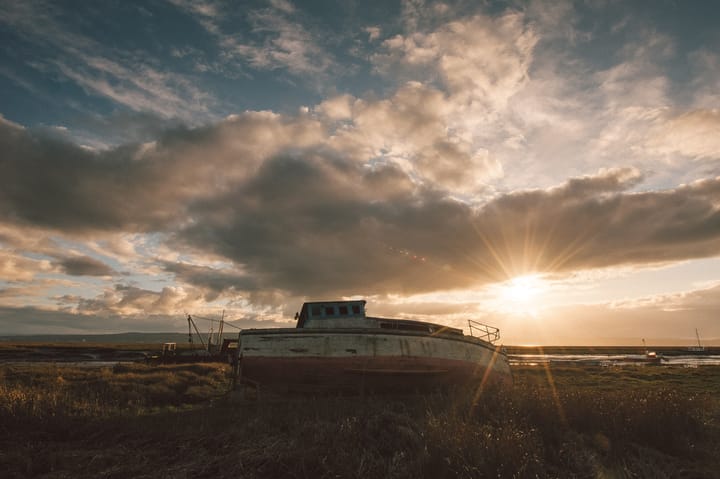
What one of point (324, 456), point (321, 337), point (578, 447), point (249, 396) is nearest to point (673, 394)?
point (578, 447)

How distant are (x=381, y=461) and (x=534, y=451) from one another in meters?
2.67

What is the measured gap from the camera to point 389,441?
7070 millimetres

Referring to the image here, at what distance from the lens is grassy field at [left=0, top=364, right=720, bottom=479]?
6016 millimetres

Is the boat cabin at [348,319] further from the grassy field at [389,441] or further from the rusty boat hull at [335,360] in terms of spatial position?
the grassy field at [389,441]

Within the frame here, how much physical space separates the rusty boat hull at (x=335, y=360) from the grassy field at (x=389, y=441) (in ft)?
14.4

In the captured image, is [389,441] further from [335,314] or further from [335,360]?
[335,314]

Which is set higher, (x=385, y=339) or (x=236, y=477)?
(x=385, y=339)

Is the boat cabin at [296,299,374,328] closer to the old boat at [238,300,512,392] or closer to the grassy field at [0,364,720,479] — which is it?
the old boat at [238,300,512,392]

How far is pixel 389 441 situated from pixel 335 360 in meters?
8.61

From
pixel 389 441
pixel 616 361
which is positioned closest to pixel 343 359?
pixel 389 441

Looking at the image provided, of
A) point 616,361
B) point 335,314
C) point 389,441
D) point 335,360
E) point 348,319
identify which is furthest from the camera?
point 616,361

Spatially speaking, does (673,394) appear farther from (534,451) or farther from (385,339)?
(385,339)

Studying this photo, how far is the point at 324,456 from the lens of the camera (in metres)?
6.38

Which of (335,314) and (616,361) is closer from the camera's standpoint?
(335,314)
